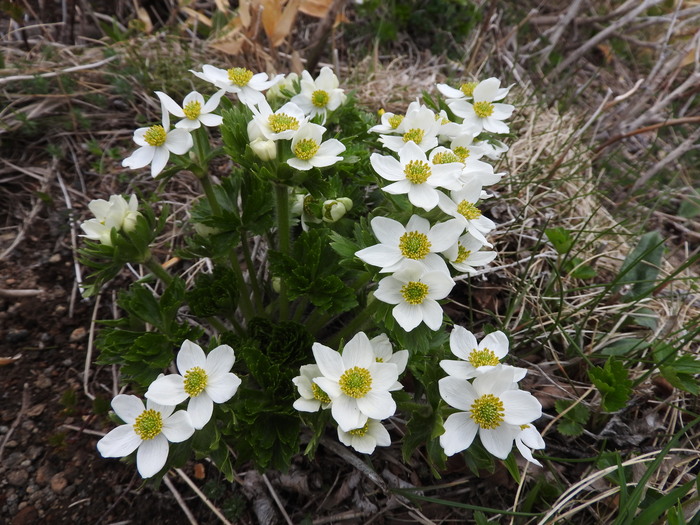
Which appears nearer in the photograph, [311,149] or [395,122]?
[311,149]

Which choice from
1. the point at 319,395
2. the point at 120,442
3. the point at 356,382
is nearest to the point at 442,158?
the point at 356,382

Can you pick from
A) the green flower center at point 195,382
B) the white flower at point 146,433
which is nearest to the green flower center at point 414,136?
the green flower center at point 195,382

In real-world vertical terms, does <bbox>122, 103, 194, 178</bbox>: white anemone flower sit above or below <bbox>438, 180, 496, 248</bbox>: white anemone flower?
below

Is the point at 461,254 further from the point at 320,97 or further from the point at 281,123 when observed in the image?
the point at 320,97

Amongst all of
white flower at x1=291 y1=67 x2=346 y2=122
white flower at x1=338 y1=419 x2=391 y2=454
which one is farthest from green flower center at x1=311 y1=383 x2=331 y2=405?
white flower at x1=291 y1=67 x2=346 y2=122

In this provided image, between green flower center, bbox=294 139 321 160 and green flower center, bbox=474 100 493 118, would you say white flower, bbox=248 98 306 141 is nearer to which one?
green flower center, bbox=294 139 321 160

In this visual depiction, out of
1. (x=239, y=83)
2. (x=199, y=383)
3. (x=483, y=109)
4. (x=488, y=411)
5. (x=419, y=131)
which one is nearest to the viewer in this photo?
(x=488, y=411)

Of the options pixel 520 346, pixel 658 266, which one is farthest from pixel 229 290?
pixel 658 266
